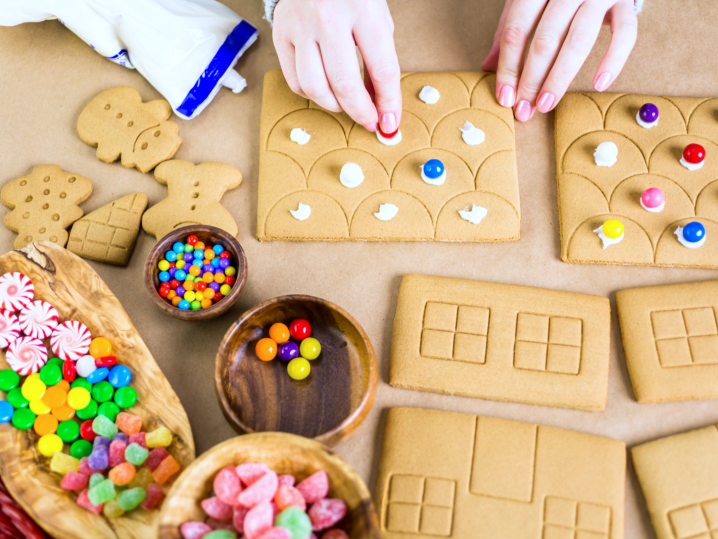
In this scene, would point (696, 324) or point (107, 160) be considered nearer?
point (696, 324)

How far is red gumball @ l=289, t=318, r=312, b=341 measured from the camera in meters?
0.88

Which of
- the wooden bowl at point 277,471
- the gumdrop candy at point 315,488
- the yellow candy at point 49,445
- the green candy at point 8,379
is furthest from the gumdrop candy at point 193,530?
the green candy at point 8,379

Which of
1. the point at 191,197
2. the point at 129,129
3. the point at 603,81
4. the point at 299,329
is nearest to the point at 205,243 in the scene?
the point at 191,197

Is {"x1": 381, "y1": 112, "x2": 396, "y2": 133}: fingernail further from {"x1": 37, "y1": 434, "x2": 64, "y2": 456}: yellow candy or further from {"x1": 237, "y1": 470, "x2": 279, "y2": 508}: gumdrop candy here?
{"x1": 37, "y1": 434, "x2": 64, "y2": 456}: yellow candy

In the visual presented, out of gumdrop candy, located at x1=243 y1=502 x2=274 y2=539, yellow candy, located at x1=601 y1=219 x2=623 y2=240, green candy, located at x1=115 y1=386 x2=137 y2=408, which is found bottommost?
green candy, located at x1=115 y1=386 x2=137 y2=408

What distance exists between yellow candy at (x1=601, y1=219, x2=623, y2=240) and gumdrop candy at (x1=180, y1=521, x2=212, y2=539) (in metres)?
0.80

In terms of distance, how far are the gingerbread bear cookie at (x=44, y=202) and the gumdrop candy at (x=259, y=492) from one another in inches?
25.7

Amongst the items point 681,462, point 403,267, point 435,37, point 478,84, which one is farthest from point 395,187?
point 681,462

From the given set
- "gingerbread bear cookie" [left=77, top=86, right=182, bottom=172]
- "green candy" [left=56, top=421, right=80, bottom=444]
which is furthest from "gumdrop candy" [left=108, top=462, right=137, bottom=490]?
"gingerbread bear cookie" [left=77, top=86, right=182, bottom=172]

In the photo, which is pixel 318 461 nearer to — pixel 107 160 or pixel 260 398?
pixel 260 398

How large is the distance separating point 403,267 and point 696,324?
20.2 inches

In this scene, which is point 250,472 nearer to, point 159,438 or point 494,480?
point 159,438

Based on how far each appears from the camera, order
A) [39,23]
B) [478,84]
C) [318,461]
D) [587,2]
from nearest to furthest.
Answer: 1. [318,461]
2. [587,2]
3. [478,84]
4. [39,23]

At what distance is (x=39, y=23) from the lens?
3.98 feet
